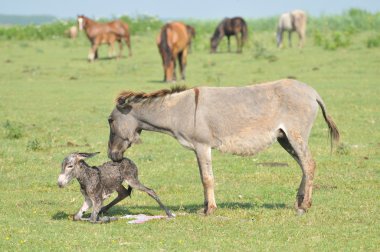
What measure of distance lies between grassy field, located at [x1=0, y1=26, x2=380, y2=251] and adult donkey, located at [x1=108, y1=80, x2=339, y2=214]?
0.72m

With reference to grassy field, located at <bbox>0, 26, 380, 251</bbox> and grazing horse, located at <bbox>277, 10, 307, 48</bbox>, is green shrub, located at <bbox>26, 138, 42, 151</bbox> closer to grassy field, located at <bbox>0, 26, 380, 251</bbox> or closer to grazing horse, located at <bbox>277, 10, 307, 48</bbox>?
grassy field, located at <bbox>0, 26, 380, 251</bbox>

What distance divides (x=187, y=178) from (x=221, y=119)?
2.89 meters

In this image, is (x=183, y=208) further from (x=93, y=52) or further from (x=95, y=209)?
(x=93, y=52)

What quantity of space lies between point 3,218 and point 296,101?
3.74 m

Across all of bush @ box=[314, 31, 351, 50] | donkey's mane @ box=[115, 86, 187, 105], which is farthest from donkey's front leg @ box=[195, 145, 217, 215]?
bush @ box=[314, 31, 351, 50]

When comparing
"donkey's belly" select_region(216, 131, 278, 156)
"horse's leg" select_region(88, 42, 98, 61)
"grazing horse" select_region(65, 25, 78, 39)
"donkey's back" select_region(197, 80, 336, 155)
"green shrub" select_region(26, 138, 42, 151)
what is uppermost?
"donkey's back" select_region(197, 80, 336, 155)

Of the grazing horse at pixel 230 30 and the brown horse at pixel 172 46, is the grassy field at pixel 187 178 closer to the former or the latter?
the brown horse at pixel 172 46

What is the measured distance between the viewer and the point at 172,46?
2697cm

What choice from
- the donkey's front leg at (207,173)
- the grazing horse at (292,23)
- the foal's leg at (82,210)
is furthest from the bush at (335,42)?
the foal's leg at (82,210)

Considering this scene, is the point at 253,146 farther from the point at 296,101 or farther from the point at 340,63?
the point at 340,63

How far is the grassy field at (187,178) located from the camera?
891 centimetres

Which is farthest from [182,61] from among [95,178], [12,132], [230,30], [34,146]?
[95,178]

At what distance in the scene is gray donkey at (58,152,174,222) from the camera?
9.77 m

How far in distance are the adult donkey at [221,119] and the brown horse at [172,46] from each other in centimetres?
1636
